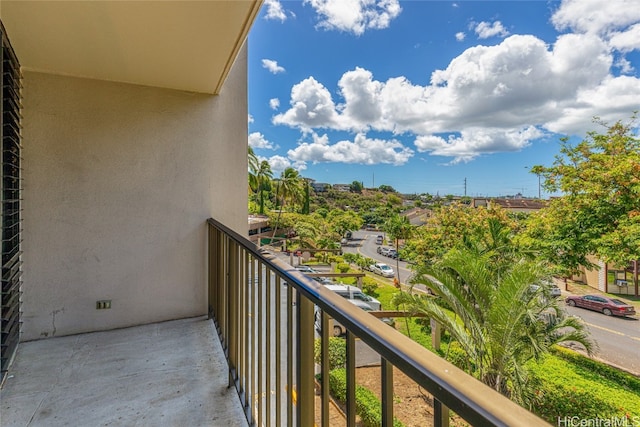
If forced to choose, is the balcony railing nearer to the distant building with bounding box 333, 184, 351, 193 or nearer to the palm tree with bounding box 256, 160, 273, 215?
the palm tree with bounding box 256, 160, 273, 215

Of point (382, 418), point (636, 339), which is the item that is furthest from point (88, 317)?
point (636, 339)

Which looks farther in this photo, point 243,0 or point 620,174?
point 620,174

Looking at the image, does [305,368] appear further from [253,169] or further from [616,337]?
[253,169]

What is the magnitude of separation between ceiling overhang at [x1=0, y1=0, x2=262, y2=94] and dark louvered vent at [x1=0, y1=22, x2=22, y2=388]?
0.17m

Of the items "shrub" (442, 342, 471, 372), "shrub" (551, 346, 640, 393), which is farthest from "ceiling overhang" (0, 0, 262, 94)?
"shrub" (551, 346, 640, 393)

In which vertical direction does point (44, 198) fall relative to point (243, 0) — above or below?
below

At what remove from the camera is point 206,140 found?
2.73m

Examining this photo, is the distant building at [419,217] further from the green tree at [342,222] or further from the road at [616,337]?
the road at [616,337]

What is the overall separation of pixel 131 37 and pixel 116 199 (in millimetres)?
1220

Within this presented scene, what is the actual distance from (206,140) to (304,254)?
20.0 meters

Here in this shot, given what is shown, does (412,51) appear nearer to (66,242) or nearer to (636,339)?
(636,339)

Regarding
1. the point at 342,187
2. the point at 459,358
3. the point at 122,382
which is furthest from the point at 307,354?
the point at 342,187

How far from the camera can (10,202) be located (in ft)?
6.36

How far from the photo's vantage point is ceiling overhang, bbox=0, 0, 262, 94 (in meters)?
1.55
